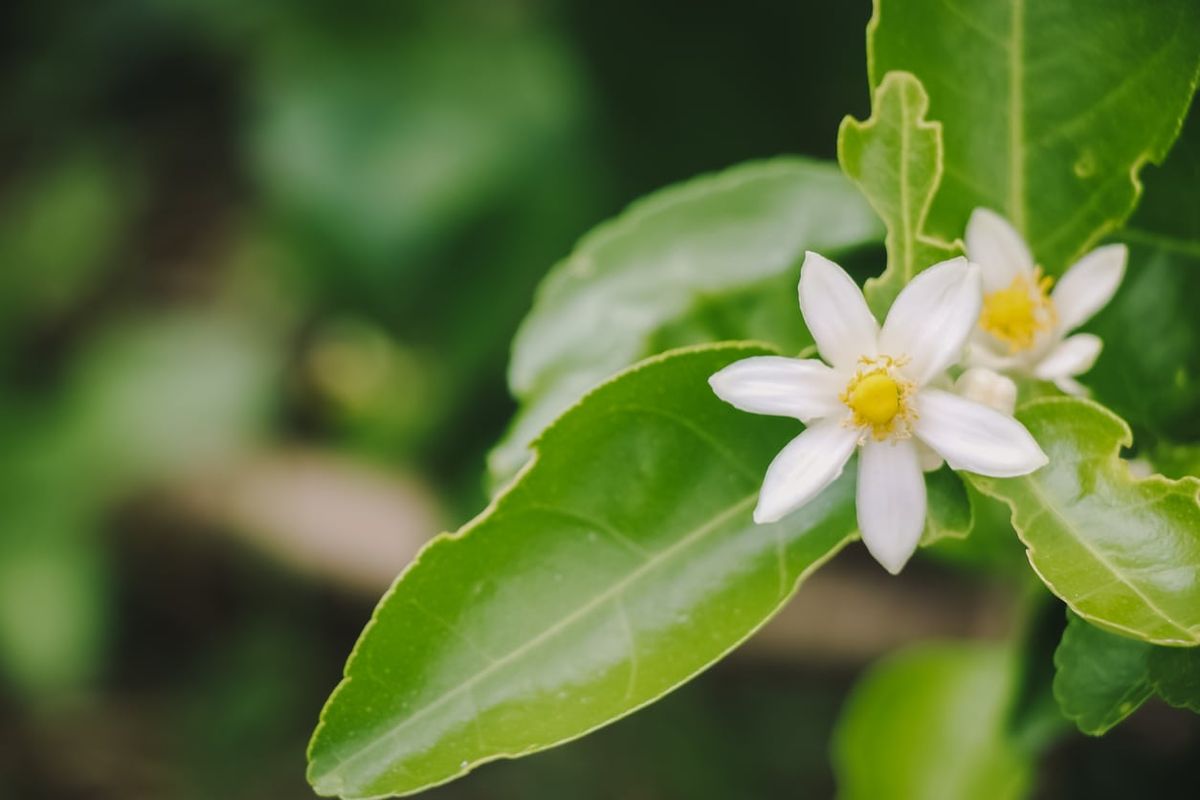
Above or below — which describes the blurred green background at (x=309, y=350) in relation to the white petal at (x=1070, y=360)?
above

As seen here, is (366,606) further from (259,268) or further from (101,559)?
(259,268)

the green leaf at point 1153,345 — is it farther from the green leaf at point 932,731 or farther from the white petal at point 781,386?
the green leaf at point 932,731

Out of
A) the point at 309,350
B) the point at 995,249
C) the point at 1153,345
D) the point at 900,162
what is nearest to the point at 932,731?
the point at 1153,345

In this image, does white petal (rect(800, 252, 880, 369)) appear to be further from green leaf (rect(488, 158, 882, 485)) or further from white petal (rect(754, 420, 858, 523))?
green leaf (rect(488, 158, 882, 485))

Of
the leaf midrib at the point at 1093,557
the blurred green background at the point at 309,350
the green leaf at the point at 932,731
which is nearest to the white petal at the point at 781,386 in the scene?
the leaf midrib at the point at 1093,557

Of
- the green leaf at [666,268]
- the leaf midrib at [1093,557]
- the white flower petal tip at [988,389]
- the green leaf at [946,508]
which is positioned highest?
the green leaf at [666,268]

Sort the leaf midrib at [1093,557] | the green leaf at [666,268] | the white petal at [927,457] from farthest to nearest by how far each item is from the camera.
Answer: the green leaf at [666,268] → the white petal at [927,457] → the leaf midrib at [1093,557]
